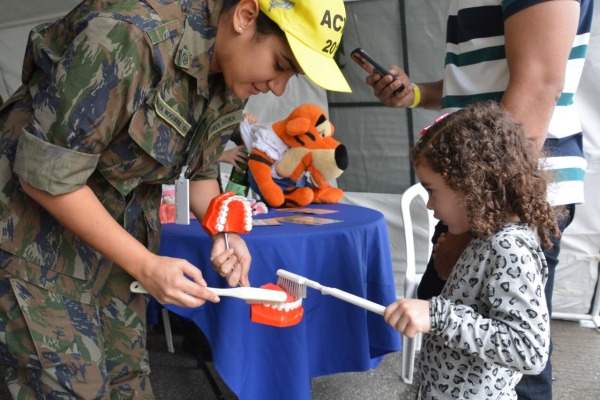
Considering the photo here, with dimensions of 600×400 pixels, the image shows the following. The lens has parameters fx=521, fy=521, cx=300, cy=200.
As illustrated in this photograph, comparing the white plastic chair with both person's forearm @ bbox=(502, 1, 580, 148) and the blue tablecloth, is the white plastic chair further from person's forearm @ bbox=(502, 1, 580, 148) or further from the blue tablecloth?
person's forearm @ bbox=(502, 1, 580, 148)

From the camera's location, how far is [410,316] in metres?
0.89

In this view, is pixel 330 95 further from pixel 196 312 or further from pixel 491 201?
pixel 491 201

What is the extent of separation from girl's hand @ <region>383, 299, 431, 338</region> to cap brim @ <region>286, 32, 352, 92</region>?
0.38m

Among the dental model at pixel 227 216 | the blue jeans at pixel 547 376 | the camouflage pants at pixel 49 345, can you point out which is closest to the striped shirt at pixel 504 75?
the blue jeans at pixel 547 376

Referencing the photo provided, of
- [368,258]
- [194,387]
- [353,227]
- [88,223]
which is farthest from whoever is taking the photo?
[194,387]

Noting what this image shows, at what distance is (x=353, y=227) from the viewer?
1.55m

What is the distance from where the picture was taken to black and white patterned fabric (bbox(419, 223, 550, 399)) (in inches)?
33.8

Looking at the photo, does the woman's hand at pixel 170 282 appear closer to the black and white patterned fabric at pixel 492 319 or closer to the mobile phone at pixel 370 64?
the black and white patterned fabric at pixel 492 319

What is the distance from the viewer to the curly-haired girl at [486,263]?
87cm

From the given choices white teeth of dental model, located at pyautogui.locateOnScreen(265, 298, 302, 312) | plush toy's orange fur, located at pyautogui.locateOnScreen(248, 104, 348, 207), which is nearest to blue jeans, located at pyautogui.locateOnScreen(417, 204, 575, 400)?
white teeth of dental model, located at pyautogui.locateOnScreen(265, 298, 302, 312)

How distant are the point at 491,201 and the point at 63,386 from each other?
816 mm

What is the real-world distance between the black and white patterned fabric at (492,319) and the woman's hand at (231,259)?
0.40m

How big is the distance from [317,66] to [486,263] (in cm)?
46

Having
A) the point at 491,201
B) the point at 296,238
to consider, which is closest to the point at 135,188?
the point at 296,238
